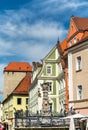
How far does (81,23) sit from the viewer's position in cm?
4766

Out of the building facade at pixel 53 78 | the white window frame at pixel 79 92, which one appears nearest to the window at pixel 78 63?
the white window frame at pixel 79 92

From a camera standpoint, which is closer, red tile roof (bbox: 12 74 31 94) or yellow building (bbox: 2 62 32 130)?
red tile roof (bbox: 12 74 31 94)

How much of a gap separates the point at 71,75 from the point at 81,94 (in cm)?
287

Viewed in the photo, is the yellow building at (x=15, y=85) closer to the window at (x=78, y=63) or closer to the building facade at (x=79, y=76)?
the building facade at (x=79, y=76)

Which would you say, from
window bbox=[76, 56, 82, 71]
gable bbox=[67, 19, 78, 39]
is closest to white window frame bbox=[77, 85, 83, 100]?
window bbox=[76, 56, 82, 71]

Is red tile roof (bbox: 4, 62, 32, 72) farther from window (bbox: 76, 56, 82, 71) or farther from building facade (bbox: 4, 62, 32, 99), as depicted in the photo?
window (bbox: 76, 56, 82, 71)

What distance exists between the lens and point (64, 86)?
5391 cm

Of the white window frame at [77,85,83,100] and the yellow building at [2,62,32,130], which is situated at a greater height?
the yellow building at [2,62,32,130]

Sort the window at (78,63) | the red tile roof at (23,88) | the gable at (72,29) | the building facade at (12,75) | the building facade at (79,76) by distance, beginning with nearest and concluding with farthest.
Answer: the building facade at (79,76), the window at (78,63), the gable at (72,29), the red tile roof at (23,88), the building facade at (12,75)

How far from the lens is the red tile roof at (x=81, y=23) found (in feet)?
151

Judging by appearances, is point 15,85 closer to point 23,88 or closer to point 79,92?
point 23,88

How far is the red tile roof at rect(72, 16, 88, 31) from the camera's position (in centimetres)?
4598

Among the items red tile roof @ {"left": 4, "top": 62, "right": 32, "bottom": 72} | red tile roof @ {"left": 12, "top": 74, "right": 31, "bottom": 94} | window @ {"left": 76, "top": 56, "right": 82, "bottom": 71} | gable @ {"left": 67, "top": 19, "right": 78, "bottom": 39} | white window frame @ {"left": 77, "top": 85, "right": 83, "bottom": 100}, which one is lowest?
white window frame @ {"left": 77, "top": 85, "right": 83, "bottom": 100}

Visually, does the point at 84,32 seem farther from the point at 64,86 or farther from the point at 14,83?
the point at 14,83
